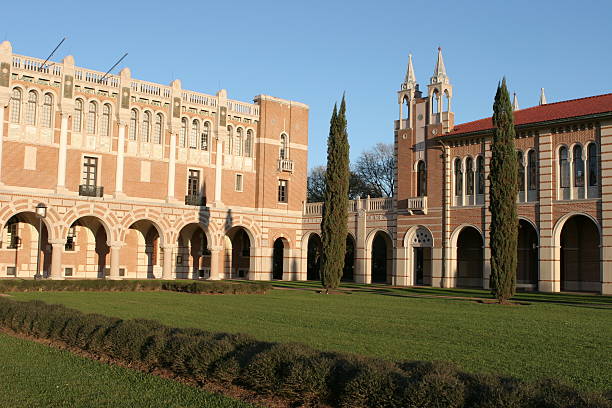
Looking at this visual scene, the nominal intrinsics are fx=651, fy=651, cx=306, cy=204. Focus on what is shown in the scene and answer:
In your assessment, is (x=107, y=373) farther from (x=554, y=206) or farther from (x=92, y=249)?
(x=92, y=249)

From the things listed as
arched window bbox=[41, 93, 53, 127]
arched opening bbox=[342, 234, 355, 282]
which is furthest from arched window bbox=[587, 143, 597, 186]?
arched window bbox=[41, 93, 53, 127]

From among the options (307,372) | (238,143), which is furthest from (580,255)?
(307,372)

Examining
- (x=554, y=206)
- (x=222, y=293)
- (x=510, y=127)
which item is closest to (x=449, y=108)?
(x=554, y=206)

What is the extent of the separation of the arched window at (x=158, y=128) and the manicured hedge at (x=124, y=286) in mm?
14456

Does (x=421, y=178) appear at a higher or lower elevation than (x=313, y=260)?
higher

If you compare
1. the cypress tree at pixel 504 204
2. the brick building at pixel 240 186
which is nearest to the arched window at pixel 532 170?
the brick building at pixel 240 186

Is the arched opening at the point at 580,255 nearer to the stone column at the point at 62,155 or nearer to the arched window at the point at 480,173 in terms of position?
the arched window at the point at 480,173

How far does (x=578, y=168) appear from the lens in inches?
1368

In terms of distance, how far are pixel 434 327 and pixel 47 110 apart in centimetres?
3112

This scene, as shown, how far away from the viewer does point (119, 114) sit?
1650 inches

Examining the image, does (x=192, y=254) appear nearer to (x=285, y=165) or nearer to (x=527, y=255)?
(x=285, y=165)

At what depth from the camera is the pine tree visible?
32250 millimetres

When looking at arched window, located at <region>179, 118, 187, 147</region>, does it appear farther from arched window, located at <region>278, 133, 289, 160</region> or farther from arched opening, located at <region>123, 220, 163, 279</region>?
arched window, located at <region>278, 133, 289, 160</region>

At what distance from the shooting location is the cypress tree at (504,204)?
2702cm
